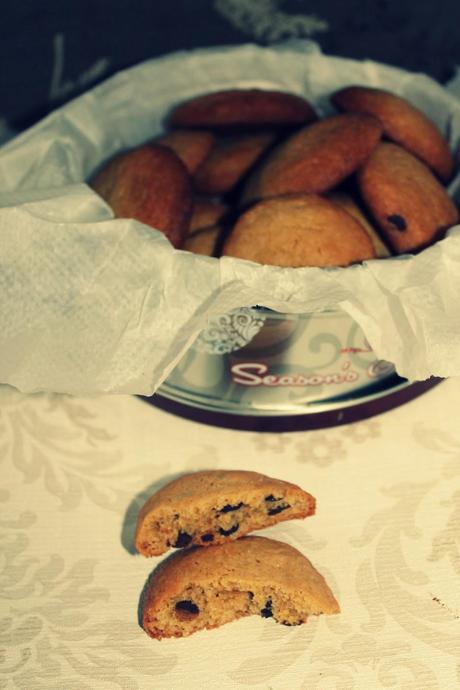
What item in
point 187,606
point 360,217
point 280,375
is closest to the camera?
point 187,606

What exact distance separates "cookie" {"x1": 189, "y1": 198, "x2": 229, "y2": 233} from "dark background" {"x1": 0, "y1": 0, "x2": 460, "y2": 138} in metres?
0.41

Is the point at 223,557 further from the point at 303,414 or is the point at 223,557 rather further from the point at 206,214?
the point at 206,214

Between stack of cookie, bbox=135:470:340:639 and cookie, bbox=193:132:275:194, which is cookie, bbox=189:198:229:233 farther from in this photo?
stack of cookie, bbox=135:470:340:639

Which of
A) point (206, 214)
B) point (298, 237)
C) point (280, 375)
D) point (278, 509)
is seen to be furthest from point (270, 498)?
point (206, 214)

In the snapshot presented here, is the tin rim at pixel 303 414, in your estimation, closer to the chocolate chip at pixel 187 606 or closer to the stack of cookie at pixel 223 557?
the stack of cookie at pixel 223 557

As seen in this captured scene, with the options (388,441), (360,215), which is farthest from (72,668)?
(360,215)

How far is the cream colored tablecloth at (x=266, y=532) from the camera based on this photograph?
1.85 feet

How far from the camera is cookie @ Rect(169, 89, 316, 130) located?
33.8 inches

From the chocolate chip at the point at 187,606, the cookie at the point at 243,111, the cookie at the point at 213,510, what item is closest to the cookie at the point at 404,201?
the cookie at the point at 243,111

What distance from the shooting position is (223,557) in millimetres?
597

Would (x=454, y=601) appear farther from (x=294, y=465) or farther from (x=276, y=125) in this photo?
(x=276, y=125)

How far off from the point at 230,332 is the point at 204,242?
154 millimetres

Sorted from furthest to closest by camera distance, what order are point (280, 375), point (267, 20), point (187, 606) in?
point (267, 20) < point (280, 375) < point (187, 606)

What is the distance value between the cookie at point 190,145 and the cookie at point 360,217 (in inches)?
6.1
